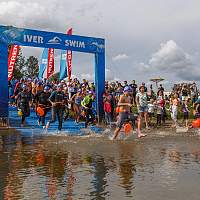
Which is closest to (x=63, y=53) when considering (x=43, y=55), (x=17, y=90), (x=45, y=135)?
(x=43, y=55)

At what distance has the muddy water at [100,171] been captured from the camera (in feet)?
20.2

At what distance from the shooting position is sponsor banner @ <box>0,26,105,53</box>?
19.1 meters

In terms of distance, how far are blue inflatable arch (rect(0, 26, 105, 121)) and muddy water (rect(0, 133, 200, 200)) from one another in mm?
7273

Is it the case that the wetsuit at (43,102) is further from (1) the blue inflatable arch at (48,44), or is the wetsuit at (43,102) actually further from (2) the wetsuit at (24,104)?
(1) the blue inflatable arch at (48,44)

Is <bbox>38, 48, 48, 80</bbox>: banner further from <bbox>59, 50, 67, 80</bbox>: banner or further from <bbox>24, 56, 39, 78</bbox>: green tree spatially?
<bbox>24, 56, 39, 78</bbox>: green tree

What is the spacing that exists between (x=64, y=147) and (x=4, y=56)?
8570 millimetres

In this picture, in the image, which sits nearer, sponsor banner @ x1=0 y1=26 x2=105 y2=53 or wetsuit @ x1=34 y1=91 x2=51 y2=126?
wetsuit @ x1=34 y1=91 x2=51 y2=126

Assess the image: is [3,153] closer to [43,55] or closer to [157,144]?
[157,144]

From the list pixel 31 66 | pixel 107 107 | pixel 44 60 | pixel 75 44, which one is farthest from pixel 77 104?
pixel 31 66

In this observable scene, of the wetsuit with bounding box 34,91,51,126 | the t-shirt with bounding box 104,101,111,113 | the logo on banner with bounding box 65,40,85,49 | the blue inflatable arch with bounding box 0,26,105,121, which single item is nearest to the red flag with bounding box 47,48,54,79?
the blue inflatable arch with bounding box 0,26,105,121

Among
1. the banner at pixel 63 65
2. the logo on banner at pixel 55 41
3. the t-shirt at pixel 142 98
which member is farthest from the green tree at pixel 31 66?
the t-shirt at pixel 142 98

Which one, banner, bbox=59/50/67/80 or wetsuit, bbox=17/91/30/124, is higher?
banner, bbox=59/50/67/80

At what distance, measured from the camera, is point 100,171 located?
7934 millimetres

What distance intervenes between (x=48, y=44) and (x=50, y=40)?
8.6 inches
